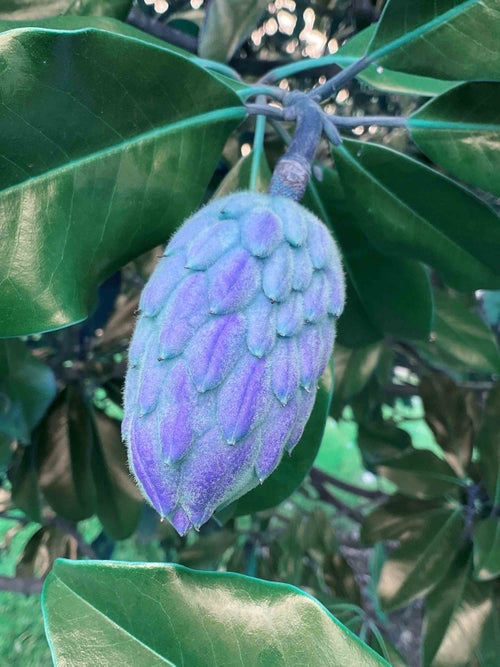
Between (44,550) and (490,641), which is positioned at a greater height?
(490,641)

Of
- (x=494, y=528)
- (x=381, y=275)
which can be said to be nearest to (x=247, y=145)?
(x=381, y=275)

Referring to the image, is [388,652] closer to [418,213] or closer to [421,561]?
[421,561]

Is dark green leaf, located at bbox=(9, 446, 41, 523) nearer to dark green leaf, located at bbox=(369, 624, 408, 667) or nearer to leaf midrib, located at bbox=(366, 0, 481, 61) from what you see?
dark green leaf, located at bbox=(369, 624, 408, 667)

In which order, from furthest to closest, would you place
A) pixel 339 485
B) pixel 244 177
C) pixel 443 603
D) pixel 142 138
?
pixel 339 485 → pixel 443 603 → pixel 244 177 → pixel 142 138

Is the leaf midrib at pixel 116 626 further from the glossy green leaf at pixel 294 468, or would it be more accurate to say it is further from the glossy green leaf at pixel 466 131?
the glossy green leaf at pixel 466 131

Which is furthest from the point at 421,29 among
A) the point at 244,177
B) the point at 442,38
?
the point at 244,177

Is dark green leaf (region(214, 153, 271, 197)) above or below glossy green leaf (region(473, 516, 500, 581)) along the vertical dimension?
above

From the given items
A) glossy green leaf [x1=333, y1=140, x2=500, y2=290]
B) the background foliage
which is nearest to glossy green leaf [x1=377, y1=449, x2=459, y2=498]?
the background foliage
